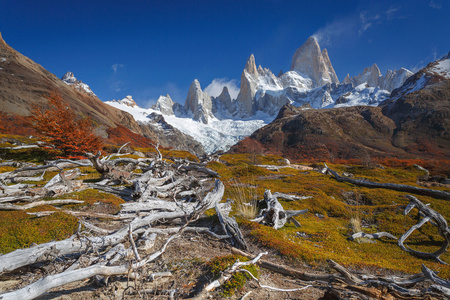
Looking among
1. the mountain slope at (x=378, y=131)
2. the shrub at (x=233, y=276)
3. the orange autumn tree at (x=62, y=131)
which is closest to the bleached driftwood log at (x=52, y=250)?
the shrub at (x=233, y=276)

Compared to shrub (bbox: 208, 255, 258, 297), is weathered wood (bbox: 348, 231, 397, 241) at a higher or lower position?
lower

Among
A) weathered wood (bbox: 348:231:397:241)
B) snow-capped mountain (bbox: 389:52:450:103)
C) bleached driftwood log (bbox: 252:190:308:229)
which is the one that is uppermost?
snow-capped mountain (bbox: 389:52:450:103)

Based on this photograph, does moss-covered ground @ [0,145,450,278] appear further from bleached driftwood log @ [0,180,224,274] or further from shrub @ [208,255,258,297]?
bleached driftwood log @ [0,180,224,274]

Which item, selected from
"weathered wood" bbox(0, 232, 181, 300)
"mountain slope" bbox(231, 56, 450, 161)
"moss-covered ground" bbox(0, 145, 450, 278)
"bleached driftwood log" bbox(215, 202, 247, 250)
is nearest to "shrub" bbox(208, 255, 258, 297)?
"bleached driftwood log" bbox(215, 202, 247, 250)

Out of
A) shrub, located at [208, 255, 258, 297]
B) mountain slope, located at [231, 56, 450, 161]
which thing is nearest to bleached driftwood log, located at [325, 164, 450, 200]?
shrub, located at [208, 255, 258, 297]

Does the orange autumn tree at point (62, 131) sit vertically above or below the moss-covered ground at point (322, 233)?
above

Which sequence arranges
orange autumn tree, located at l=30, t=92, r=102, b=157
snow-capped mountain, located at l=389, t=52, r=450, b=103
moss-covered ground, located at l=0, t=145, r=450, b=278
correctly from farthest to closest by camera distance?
snow-capped mountain, located at l=389, t=52, r=450, b=103 → orange autumn tree, located at l=30, t=92, r=102, b=157 → moss-covered ground, located at l=0, t=145, r=450, b=278

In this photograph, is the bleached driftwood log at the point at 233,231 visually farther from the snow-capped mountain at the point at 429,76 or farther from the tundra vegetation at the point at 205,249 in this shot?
the snow-capped mountain at the point at 429,76

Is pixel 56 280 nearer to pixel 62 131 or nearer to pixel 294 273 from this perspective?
pixel 294 273

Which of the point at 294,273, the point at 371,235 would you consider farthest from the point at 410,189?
the point at 294,273

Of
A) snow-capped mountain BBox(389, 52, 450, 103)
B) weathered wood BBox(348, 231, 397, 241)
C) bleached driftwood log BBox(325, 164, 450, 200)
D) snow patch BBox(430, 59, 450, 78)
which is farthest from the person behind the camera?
snow patch BBox(430, 59, 450, 78)

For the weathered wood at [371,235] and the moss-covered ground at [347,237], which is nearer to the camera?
the moss-covered ground at [347,237]

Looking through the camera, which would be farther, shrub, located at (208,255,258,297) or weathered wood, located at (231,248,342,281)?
weathered wood, located at (231,248,342,281)
